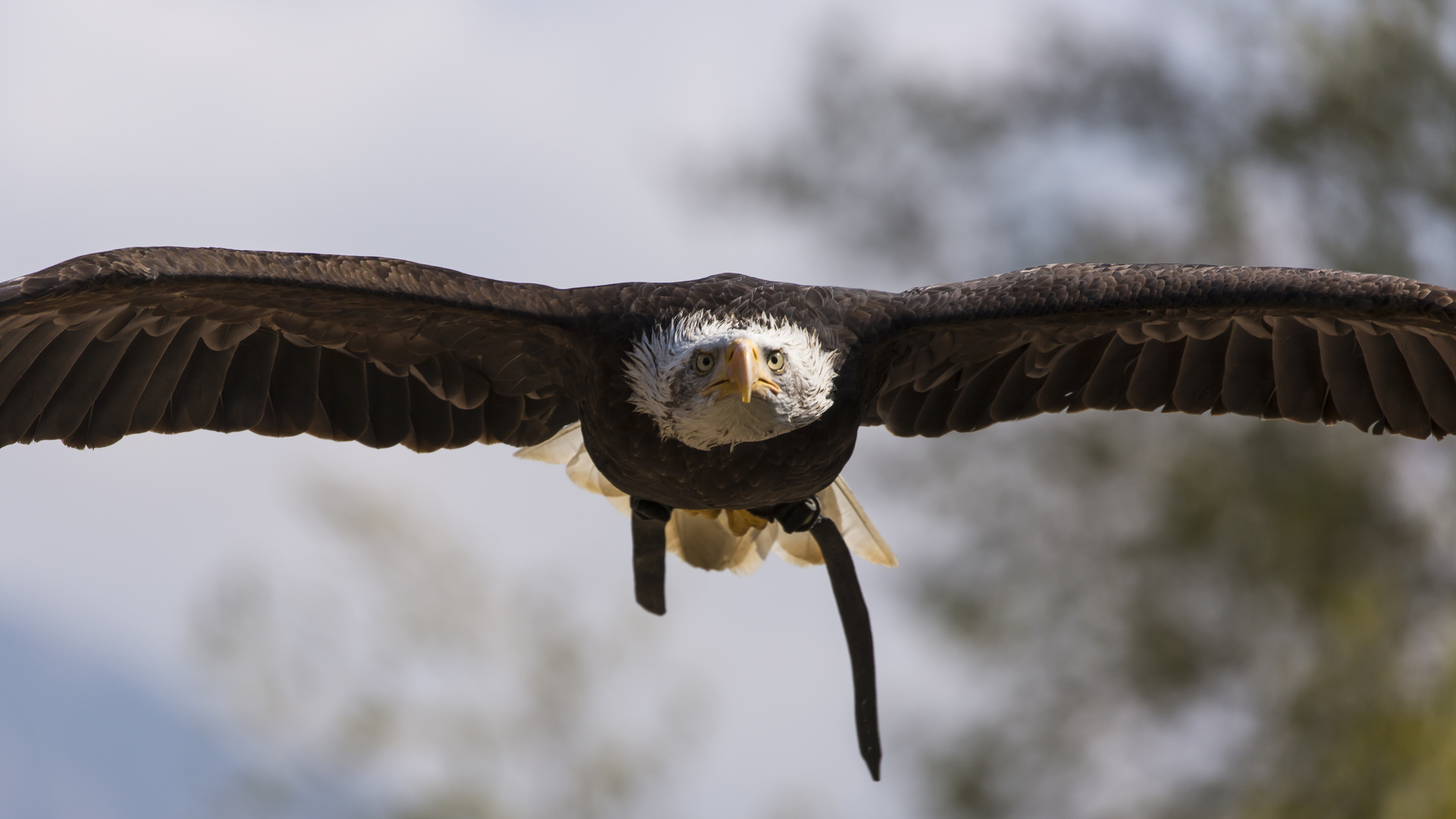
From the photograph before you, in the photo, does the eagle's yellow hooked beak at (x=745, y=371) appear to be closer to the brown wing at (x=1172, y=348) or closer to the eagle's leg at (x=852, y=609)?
the brown wing at (x=1172, y=348)

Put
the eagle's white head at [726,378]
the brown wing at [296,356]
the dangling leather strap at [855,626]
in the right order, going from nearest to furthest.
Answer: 1. the eagle's white head at [726,378]
2. the brown wing at [296,356]
3. the dangling leather strap at [855,626]

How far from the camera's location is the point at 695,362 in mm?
4559

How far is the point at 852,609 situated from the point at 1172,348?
5.42 feet

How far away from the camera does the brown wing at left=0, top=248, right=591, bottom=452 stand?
15.6 ft

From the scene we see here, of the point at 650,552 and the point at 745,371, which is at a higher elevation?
the point at 745,371

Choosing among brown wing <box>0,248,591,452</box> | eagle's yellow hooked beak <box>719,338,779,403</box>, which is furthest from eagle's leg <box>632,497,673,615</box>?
eagle's yellow hooked beak <box>719,338,779,403</box>

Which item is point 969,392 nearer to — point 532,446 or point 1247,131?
point 532,446

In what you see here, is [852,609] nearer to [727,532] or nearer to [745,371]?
[727,532]

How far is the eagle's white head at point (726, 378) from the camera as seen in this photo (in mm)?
4527

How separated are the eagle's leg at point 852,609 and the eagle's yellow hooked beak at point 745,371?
0.90 m

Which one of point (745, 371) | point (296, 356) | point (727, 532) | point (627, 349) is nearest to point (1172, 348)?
point (727, 532)

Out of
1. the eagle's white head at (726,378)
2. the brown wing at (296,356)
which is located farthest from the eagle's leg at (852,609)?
the brown wing at (296,356)

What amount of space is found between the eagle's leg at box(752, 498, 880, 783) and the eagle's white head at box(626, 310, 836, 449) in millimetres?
716

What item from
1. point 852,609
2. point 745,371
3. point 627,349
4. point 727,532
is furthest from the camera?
point 727,532
